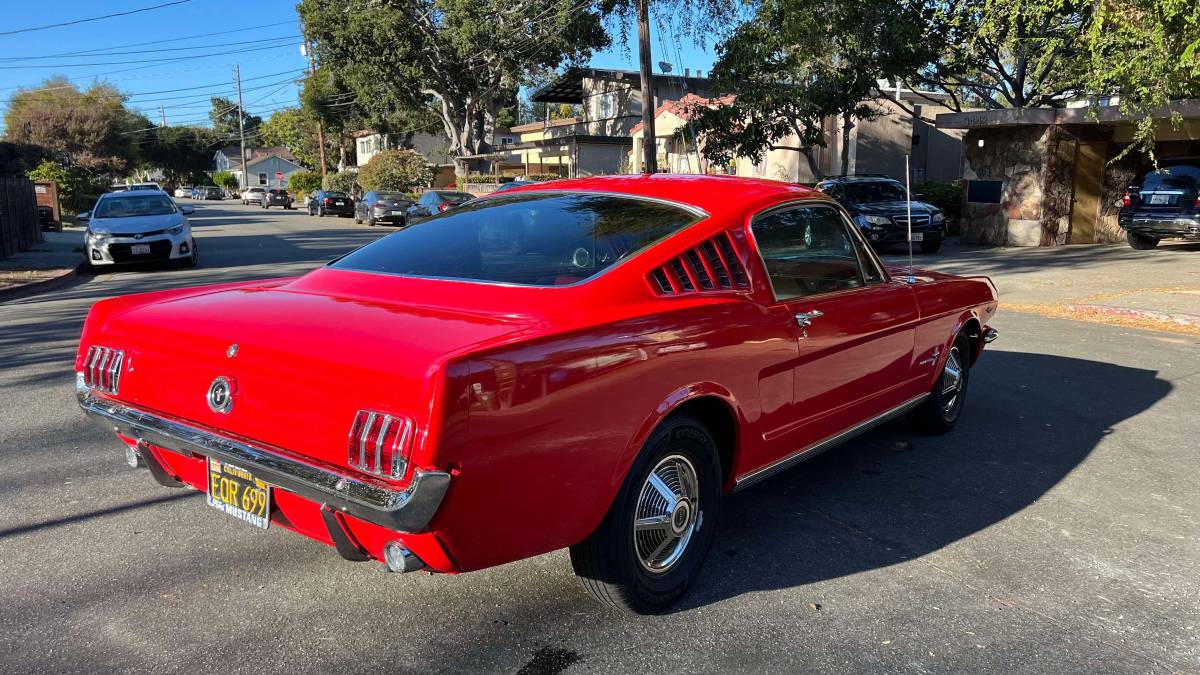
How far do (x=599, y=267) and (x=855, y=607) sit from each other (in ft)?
5.45

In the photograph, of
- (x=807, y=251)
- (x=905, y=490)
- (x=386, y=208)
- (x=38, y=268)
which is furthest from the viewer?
(x=386, y=208)

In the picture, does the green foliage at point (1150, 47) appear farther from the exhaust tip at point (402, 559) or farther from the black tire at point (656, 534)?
the exhaust tip at point (402, 559)

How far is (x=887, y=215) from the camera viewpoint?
714 inches

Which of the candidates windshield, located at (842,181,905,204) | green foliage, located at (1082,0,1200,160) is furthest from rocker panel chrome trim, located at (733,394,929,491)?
windshield, located at (842,181,905,204)

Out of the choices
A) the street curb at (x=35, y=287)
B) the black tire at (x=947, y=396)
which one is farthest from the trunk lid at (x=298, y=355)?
the street curb at (x=35, y=287)

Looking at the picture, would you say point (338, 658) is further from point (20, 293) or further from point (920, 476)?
point (20, 293)

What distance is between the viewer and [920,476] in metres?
4.88

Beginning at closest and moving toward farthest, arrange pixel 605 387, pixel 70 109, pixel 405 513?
pixel 405 513 < pixel 605 387 < pixel 70 109

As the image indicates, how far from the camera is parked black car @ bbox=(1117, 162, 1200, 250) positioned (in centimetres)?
1672

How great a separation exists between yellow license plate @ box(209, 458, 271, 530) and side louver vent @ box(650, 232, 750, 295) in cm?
158

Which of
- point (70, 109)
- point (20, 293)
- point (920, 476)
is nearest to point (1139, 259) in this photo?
point (920, 476)

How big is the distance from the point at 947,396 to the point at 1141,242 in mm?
15564

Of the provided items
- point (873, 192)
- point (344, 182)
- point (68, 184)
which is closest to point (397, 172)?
point (344, 182)

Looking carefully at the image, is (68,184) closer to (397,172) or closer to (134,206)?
(397,172)
